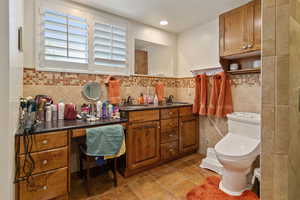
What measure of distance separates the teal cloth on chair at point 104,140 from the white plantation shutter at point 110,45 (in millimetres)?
1097

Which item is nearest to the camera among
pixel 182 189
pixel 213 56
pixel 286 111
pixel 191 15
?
pixel 286 111

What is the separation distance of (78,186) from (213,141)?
212cm

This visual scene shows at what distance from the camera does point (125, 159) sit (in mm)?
2041

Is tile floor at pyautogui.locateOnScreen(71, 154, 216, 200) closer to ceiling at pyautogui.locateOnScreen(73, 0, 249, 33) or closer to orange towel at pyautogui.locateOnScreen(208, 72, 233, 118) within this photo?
orange towel at pyautogui.locateOnScreen(208, 72, 233, 118)

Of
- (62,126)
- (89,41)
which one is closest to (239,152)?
(62,126)

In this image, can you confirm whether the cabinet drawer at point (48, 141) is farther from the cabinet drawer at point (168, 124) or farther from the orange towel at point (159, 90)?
the orange towel at point (159, 90)

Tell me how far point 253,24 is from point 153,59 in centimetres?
169

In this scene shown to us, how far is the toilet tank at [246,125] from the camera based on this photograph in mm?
1839

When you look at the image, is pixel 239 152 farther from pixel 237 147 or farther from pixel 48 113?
pixel 48 113

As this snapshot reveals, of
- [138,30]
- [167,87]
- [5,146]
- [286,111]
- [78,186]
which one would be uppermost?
[138,30]

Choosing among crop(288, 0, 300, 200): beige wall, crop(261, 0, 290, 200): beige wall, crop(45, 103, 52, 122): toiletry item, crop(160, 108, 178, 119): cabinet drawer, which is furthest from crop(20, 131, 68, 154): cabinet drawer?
crop(288, 0, 300, 200): beige wall

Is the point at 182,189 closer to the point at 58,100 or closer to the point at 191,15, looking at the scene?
the point at 58,100

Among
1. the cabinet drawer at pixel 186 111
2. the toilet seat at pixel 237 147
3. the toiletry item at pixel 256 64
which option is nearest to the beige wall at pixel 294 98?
the toilet seat at pixel 237 147

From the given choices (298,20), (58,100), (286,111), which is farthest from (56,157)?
(298,20)
